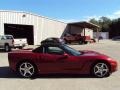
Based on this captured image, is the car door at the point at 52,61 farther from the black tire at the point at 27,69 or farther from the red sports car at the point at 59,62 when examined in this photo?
the black tire at the point at 27,69

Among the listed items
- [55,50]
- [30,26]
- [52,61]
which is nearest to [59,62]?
[52,61]

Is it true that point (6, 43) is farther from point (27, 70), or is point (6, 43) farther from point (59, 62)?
point (59, 62)

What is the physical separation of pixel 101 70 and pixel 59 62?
4.94 feet

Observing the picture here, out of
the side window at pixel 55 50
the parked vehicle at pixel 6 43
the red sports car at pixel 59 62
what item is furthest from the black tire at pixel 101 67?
the parked vehicle at pixel 6 43

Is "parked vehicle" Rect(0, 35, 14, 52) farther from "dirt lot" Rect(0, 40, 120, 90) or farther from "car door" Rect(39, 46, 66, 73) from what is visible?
"car door" Rect(39, 46, 66, 73)

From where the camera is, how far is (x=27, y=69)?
36.0 feet

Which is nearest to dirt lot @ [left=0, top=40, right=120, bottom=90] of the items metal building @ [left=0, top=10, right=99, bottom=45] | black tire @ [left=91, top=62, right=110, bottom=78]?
black tire @ [left=91, top=62, right=110, bottom=78]

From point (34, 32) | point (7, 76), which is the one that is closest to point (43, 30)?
point (34, 32)

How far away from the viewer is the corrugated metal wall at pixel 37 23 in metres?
39.5

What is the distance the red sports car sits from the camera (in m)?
10.8
